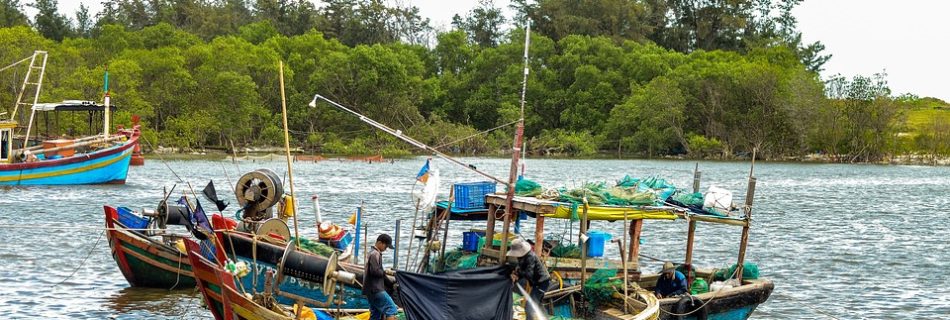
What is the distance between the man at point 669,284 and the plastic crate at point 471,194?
3449mm

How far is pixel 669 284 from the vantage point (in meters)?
20.6

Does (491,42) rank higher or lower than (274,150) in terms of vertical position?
higher

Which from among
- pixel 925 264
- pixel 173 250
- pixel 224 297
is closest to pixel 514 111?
pixel 925 264

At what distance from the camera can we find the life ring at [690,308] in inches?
792

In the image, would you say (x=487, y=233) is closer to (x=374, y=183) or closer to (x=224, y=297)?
(x=224, y=297)

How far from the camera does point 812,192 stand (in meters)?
70.5

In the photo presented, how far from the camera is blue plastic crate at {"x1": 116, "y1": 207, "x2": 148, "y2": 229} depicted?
2489 cm

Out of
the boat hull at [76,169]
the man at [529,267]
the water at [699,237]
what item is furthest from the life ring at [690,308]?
the boat hull at [76,169]

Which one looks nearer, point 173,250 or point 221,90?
point 173,250

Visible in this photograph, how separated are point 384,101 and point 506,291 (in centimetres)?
9868

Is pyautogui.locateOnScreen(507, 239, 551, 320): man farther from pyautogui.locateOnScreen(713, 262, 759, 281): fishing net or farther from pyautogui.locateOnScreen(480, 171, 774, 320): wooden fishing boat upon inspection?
pyautogui.locateOnScreen(713, 262, 759, 281): fishing net

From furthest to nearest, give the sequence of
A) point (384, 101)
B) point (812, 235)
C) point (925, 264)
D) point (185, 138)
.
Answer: point (384, 101)
point (185, 138)
point (812, 235)
point (925, 264)

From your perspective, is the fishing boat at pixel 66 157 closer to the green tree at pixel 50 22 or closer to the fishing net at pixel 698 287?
the fishing net at pixel 698 287

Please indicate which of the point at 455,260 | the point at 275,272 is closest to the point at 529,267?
the point at 455,260
